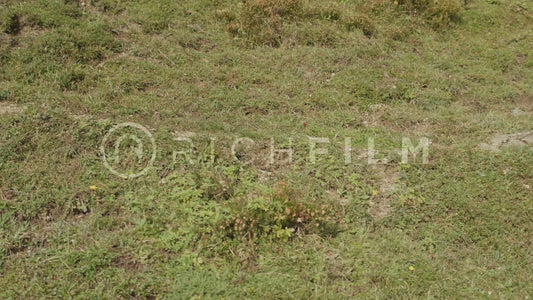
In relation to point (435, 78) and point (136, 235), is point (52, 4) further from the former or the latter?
point (435, 78)

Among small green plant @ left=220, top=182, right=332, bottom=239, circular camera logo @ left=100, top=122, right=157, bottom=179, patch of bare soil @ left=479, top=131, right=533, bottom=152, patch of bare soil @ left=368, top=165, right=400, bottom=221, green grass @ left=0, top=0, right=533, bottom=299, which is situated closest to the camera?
green grass @ left=0, top=0, right=533, bottom=299

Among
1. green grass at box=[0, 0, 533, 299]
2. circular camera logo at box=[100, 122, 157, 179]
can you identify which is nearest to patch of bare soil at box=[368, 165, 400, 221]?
green grass at box=[0, 0, 533, 299]

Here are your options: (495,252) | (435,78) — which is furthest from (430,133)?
(495,252)

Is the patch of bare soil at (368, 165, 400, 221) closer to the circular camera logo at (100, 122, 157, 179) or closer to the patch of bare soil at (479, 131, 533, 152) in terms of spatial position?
the patch of bare soil at (479, 131, 533, 152)

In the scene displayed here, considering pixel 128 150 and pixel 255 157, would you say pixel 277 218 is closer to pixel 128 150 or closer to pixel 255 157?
pixel 255 157

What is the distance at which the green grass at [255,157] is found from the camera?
137 inches

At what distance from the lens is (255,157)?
4.54 metres

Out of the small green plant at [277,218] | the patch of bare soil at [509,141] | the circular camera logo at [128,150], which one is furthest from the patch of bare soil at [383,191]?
the circular camera logo at [128,150]

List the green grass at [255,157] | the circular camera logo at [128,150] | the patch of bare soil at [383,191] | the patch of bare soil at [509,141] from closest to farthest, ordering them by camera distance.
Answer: the green grass at [255,157] → the patch of bare soil at [383,191] → the circular camera logo at [128,150] → the patch of bare soil at [509,141]

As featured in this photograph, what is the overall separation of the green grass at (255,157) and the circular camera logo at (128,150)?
38mm

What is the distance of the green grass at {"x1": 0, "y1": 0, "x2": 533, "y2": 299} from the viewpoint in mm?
3486

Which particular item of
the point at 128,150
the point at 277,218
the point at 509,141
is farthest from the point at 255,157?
the point at 509,141

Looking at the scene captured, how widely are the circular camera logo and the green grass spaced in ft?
0.13

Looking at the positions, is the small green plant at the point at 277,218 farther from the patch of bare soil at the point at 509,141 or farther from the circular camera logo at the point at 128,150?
the patch of bare soil at the point at 509,141
